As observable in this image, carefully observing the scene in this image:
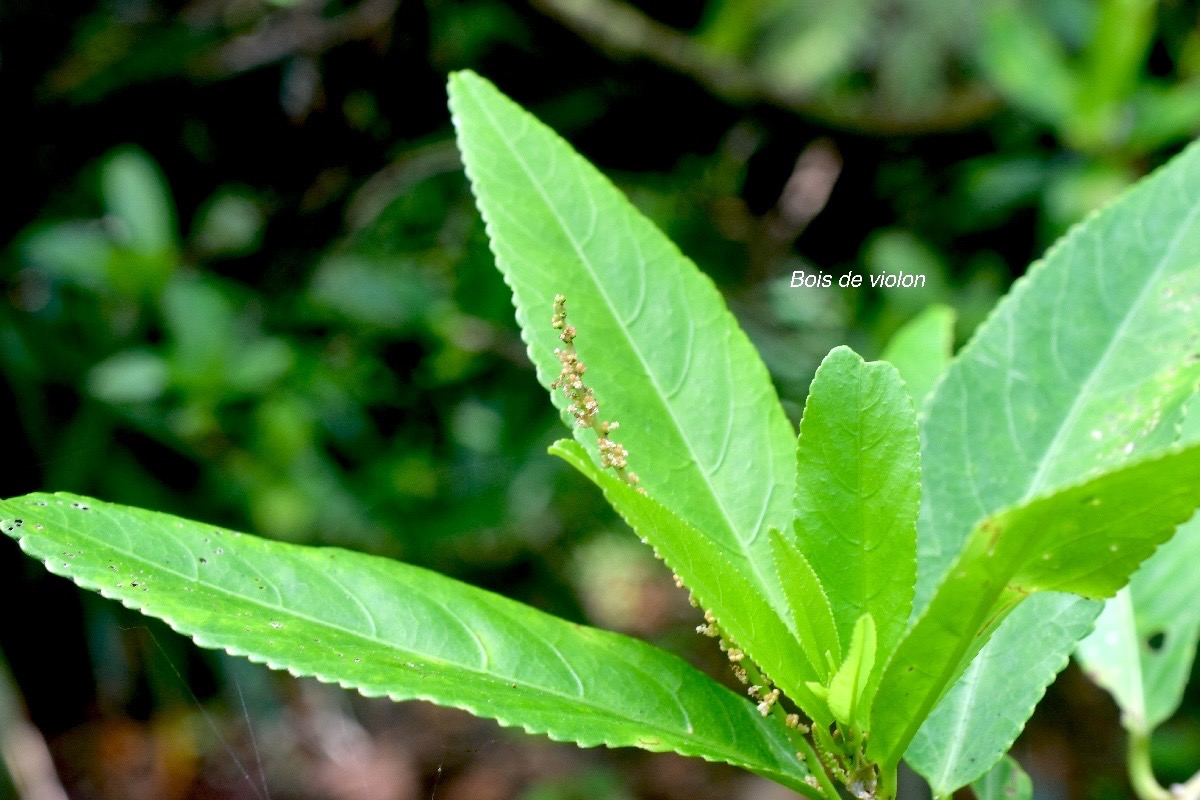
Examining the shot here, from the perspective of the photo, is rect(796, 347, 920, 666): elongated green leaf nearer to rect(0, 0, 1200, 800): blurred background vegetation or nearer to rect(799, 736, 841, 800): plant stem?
rect(799, 736, 841, 800): plant stem

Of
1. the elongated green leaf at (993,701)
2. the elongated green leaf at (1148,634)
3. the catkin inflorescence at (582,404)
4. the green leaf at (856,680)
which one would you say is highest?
the catkin inflorescence at (582,404)

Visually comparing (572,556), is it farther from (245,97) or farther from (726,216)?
(245,97)

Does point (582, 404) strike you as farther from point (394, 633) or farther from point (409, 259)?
point (409, 259)

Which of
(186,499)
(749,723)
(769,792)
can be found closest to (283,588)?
(749,723)

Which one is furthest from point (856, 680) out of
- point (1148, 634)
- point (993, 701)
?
point (1148, 634)

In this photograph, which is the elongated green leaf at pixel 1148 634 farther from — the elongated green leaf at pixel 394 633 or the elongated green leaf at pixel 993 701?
the elongated green leaf at pixel 394 633

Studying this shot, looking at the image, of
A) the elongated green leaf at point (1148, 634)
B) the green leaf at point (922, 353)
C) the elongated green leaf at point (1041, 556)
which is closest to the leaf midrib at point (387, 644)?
the elongated green leaf at point (1041, 556)

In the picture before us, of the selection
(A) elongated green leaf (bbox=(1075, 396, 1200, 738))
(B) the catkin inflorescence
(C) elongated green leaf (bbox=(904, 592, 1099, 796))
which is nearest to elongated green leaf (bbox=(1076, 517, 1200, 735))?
(A) elongated green leaf (bbox=(1075, 396, 1200, 738))
